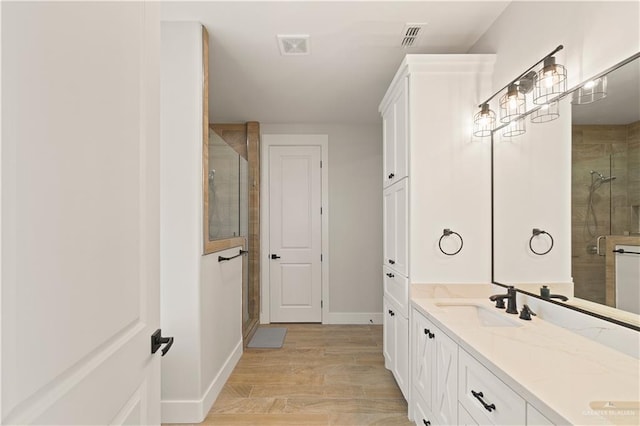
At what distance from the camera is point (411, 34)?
246 centimetres

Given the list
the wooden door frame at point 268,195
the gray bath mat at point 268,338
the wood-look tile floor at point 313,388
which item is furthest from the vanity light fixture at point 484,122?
the gray bath mat at point 268,338

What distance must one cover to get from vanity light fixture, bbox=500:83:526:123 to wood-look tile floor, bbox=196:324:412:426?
2.00 meters

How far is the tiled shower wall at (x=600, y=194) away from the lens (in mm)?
1349

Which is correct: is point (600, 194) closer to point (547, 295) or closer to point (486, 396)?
point (547, 295)

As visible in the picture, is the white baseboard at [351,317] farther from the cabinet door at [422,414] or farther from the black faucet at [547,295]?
the black faucet at [547,295]

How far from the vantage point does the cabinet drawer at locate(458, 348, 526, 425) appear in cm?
109

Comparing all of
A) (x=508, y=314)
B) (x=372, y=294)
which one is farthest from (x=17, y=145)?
(x=372, y=294)

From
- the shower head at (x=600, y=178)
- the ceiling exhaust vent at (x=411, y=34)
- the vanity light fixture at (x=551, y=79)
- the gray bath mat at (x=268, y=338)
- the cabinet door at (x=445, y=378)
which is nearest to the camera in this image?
the shower head at (x=600, y=178)

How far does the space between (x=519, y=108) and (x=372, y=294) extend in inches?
126

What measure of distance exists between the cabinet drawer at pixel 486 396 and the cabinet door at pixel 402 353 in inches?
37.7

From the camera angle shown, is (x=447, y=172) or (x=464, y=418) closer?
(x=464, y=418)

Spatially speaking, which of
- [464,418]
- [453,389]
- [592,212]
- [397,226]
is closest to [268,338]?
[397,226]

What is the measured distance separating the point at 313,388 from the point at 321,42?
258 cm

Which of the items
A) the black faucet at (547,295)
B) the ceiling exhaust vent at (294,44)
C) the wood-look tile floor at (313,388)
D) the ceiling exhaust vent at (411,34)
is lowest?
the wood-look tile floor at (313,388)
